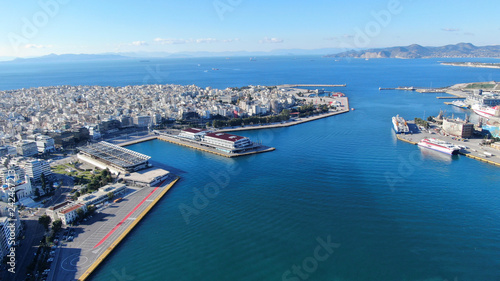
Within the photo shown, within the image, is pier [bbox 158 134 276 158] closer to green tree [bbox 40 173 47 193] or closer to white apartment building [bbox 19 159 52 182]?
white apartment building [bbox 19 159 52 182]

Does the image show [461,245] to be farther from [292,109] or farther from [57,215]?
[292,109]

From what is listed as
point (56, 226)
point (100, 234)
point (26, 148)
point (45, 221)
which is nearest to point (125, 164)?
point (45, 221)

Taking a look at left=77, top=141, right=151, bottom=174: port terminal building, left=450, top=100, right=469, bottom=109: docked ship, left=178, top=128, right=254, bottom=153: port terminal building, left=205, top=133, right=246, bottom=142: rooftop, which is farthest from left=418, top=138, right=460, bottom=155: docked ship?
left=450, top=100, right=469, bottom=109: docked ship

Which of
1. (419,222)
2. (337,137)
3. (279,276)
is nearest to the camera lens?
(279,276)

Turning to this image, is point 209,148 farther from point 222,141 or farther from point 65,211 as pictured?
Answer: point 65,211

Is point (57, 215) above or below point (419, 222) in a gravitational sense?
above

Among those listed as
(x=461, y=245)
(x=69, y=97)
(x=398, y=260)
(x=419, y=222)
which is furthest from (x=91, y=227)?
(x=69, y=97)
